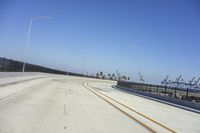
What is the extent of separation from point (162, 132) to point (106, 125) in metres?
1.97

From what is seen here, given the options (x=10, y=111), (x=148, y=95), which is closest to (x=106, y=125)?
(x=10, y=111)

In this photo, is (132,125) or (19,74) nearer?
(132,125)

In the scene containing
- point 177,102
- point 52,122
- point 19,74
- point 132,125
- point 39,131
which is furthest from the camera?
point 19,74

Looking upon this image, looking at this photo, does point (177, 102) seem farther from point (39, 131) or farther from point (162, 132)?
point (39, 131)

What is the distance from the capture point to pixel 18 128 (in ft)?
32.1

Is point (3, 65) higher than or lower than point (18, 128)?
higher

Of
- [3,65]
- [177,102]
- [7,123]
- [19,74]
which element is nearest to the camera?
[7,123]

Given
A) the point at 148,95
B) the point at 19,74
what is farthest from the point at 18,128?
the point at 19,74

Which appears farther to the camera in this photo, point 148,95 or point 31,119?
point 148,95

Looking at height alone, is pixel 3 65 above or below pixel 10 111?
above

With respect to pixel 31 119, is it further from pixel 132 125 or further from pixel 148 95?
pixel 148 95

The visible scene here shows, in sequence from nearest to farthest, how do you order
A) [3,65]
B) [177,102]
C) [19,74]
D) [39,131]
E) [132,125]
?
1. [39,131]
2. [132,125]
3. [177,102]
4. [3,65]
5. [19,74]

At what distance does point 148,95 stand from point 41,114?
30.3m

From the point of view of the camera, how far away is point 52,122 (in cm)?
1137
